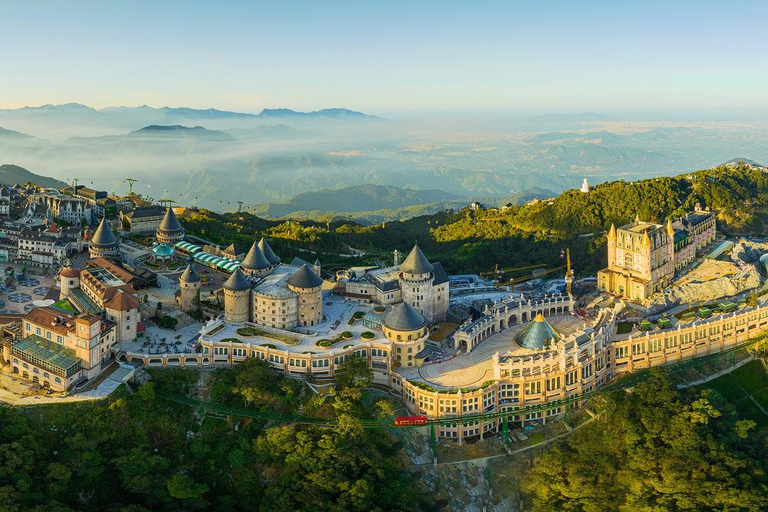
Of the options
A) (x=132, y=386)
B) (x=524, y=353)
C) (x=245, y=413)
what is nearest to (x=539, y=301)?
(x=524, y=353)

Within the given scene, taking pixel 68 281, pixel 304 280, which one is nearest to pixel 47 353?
pixel 68 281

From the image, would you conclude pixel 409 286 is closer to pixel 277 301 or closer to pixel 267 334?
pixel 277 301

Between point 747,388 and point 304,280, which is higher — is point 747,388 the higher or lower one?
the lower one

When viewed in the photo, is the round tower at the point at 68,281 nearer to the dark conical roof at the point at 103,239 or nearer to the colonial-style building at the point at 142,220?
the dark conical roof at the point at 103,239

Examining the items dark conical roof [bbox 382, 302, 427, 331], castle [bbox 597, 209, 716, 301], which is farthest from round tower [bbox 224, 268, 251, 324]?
castle [bbox 597, 209, 716, 301]

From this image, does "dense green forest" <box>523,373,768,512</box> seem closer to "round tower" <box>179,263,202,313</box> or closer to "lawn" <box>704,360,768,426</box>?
"lawn" <box>704,360,768,426</box>

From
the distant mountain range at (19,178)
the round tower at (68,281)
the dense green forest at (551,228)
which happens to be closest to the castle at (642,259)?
the dense green forest at (551,228)
